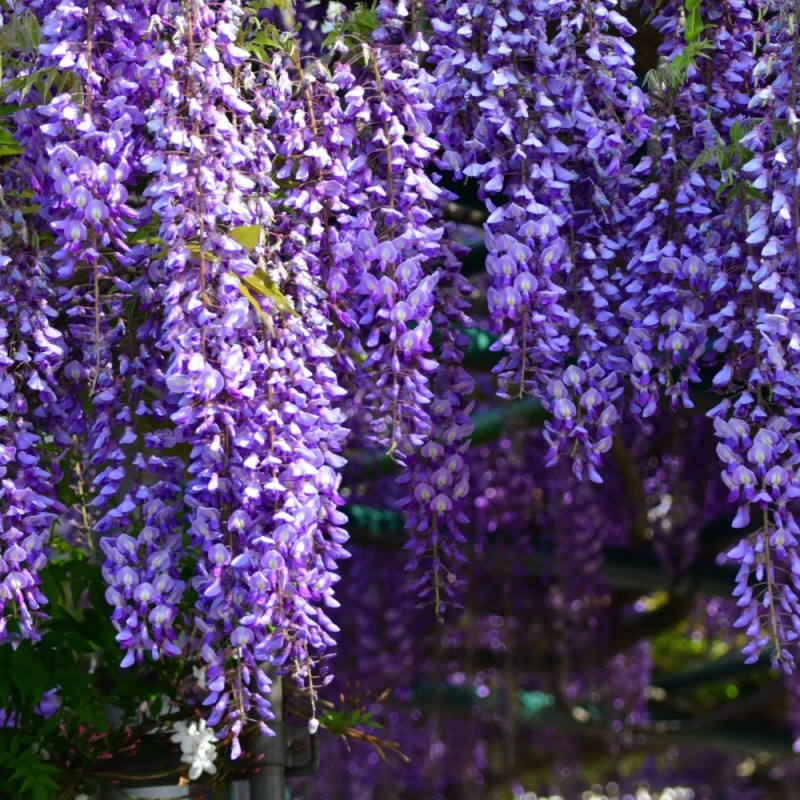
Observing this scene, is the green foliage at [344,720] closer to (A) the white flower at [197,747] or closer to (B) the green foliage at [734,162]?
(A) the white flower at [197,747]

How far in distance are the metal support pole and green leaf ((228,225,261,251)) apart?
117cm

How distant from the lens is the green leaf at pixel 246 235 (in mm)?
2414

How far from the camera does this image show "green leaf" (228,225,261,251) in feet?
7.92

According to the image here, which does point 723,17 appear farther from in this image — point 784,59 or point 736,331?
point 736,331

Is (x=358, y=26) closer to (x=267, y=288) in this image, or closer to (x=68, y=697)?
(x=267, y=288)

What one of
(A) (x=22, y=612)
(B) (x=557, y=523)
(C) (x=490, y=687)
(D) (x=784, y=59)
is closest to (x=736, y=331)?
(D) (x=784, y=59)

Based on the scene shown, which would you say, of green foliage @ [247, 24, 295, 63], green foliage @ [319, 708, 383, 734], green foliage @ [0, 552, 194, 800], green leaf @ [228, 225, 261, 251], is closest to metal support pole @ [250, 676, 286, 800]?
green foliage @ [319, 708, 383, 734]

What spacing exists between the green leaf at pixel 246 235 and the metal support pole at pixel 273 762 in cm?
117

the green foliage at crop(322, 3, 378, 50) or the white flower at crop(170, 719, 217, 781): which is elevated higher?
the green foliage at crop(322, 3, 378, 50)

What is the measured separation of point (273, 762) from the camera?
327cm

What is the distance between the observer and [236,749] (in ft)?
8.08

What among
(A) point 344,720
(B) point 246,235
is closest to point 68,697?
(A) point 344,720

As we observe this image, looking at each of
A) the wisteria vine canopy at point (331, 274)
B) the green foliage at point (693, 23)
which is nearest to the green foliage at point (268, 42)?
the wisteria vine canopy at point (331, 274)

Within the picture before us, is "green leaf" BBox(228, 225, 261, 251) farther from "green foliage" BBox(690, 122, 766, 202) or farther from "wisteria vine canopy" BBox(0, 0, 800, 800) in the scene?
"green foliage" BBox(690, 122, 766, 202)
